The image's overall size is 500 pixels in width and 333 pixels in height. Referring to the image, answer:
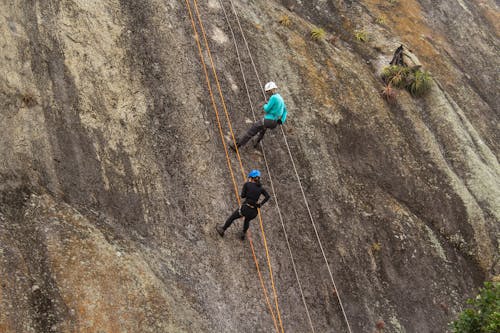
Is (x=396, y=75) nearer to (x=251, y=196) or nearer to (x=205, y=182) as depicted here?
(x=205, y=182)

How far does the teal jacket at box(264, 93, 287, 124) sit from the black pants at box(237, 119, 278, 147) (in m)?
0.16

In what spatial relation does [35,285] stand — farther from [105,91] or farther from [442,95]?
[442,95]

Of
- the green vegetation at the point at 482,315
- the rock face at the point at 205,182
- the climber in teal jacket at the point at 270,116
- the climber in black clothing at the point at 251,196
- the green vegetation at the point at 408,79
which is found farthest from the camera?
the green vegetation at the point at 408,79

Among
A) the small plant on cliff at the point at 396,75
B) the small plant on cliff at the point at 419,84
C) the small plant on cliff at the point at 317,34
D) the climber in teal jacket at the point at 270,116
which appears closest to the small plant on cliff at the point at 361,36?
the small plant on cliff at the point at 396,75

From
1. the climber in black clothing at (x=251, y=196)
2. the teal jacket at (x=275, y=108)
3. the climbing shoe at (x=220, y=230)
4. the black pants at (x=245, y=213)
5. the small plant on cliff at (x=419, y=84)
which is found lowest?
the climbing shoe at (x=220, y=230)

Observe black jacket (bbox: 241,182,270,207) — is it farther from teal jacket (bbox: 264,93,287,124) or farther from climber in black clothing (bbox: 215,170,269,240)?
teal jacket (bbox: 264,93,287,124)

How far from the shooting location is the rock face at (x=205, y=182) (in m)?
10.6

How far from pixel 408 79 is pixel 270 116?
937cm

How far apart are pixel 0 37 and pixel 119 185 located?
550cm

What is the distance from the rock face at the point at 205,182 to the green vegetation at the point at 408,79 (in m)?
0.49

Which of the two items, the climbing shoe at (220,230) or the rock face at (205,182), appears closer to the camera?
the rock face at (205,182)

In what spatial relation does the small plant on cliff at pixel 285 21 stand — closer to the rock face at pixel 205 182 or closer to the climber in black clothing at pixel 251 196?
the rock face at pixel 205 182

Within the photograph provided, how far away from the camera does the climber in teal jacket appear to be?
13.5 m

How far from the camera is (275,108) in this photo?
1370 centimetres
